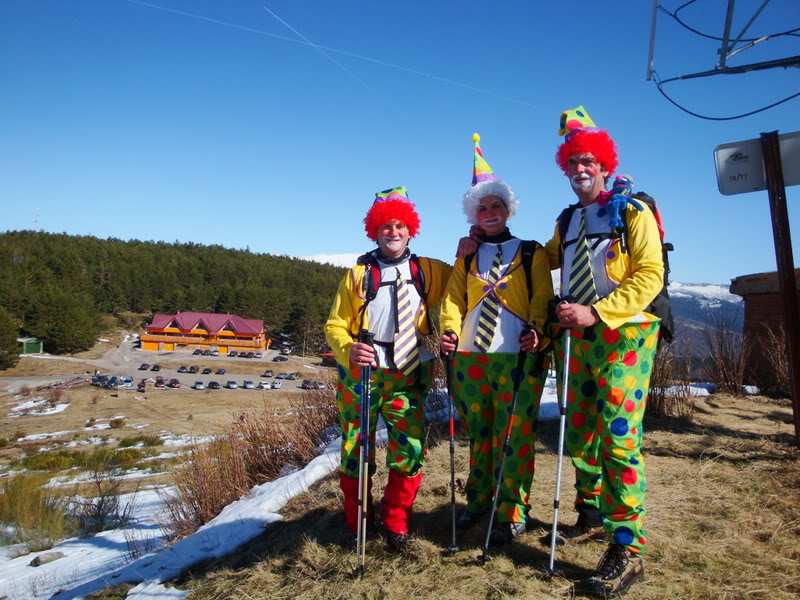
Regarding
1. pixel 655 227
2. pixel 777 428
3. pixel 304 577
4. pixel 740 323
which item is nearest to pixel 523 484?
pixel 304 577

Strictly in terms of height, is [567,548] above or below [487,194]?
below

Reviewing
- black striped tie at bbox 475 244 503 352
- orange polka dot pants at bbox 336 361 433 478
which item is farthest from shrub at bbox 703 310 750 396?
orange polka dot pants at bbox 336 361 433 478

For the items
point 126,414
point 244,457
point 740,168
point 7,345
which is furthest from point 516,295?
point 7,345

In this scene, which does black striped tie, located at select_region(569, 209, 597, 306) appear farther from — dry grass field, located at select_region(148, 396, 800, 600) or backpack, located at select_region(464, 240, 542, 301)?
dry grass field, located at select_region(148, 396, 800, 600)

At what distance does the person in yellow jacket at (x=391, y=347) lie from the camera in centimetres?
345

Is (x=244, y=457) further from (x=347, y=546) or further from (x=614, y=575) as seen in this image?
(x=614, y=575)

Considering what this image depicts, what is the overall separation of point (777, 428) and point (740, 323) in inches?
113

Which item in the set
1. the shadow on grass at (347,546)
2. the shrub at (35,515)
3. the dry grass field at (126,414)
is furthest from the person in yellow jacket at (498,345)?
the dry grass field at (126,414)

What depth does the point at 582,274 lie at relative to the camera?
10.2ft

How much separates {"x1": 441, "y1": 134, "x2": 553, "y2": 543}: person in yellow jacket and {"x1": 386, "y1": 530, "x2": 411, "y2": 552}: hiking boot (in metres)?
0.42

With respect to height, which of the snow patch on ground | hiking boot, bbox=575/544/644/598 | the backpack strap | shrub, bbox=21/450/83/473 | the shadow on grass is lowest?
shrub, bbox=21/450/83/473

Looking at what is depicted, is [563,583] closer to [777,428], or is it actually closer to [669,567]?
[669,567]

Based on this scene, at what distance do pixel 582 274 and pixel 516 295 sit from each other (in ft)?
1.36

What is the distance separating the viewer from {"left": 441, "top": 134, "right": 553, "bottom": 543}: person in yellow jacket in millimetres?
3270
